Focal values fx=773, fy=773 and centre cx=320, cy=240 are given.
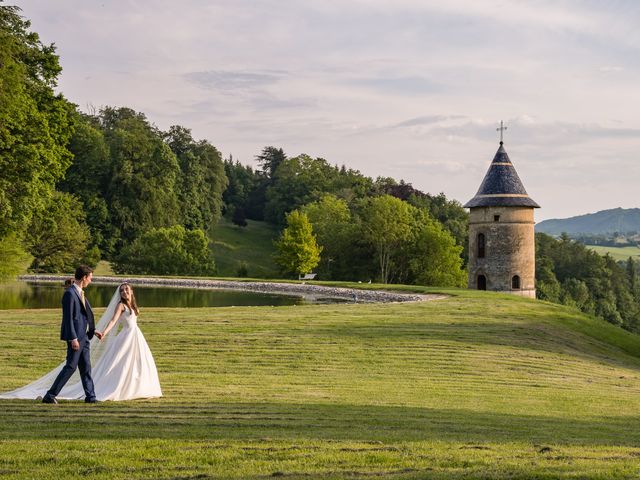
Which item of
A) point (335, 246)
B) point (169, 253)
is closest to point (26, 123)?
point (169, 253)

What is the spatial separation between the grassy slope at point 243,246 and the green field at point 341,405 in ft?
190

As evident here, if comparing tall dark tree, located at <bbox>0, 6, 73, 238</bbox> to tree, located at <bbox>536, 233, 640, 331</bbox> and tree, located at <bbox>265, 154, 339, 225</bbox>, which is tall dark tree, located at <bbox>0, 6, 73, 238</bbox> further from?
tree, located at <bbox>536, 233, 640, 331</bbox>

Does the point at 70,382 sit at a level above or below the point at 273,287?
above

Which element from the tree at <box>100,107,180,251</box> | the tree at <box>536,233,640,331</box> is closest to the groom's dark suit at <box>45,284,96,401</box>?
the tree at <box>100,107,180,251</box>

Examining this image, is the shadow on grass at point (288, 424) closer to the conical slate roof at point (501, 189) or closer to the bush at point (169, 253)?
the conical slate roof at point (501, 189)

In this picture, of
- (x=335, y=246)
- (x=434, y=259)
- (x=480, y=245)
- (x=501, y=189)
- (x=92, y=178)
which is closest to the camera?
(x=501, y=189)

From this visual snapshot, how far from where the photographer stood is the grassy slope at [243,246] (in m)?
84.7

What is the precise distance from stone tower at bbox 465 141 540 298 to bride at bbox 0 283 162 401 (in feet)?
105

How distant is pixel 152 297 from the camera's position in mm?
40062

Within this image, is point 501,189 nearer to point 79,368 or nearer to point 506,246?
point 506,246

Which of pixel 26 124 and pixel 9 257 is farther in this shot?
pixel 9 257

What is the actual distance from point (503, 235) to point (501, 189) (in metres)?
2.45

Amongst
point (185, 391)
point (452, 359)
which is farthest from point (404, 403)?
point (452, 359)

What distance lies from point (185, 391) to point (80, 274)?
2467 mm
